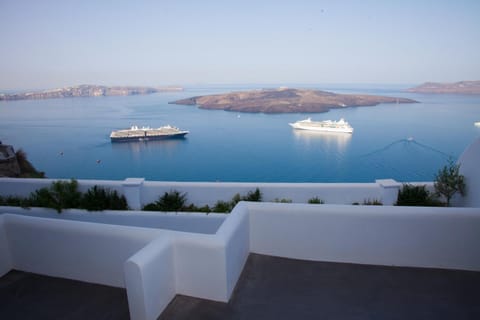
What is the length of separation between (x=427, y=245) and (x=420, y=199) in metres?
2.22

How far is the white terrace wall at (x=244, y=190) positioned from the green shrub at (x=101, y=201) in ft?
0.46

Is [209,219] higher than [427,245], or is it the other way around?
[427,245]

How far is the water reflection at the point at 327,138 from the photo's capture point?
57.4 meters

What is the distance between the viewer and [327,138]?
6053cm

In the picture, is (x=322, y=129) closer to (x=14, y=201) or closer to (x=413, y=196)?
(x=413, y=196)

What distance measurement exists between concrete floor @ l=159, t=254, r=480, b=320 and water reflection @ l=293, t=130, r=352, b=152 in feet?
179

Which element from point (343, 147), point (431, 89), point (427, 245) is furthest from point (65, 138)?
point (431, 89)

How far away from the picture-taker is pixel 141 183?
5957 mm

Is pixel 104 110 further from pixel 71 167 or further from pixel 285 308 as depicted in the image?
pixel 285 308

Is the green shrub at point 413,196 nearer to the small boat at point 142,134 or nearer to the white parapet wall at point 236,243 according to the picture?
the white parapet wall at point 236,243

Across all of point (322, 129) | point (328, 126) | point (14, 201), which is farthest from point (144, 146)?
point (14, 201)

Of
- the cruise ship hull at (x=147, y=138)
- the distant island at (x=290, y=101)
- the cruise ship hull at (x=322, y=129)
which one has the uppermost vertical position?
the distant island at (x=290, y=101)

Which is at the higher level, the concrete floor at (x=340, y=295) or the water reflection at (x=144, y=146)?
the concrete floor at (x=340, y=295)

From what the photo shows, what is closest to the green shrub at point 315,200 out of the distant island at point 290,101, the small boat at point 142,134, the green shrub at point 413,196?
the green shrub at point 413,196
